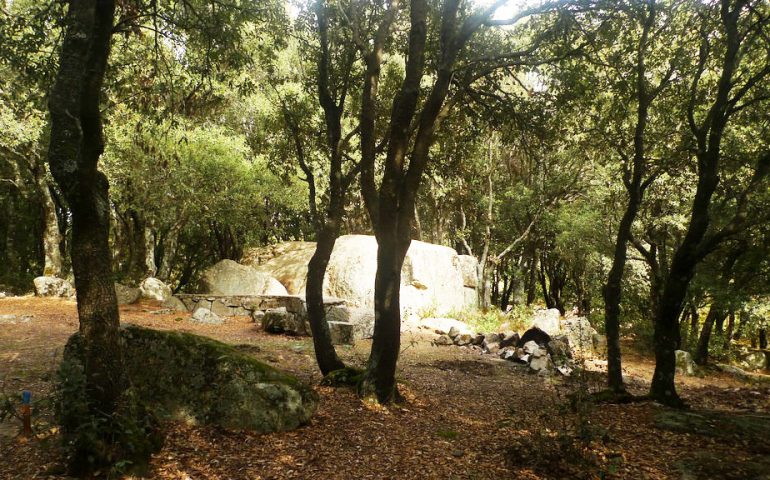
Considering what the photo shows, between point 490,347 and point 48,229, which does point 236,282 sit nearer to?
point 48,229

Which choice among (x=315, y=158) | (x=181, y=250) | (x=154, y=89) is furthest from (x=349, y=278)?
(x=181, y=250)

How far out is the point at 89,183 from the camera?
4.30 meters

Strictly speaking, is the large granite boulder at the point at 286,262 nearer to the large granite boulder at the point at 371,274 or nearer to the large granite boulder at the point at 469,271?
the large granite boulder at the point at 371,274

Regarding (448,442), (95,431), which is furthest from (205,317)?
(95,431)

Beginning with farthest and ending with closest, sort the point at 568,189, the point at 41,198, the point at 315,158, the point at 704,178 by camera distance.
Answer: the point at 568,189, the point at 41,198, the point at 315,158, the point at 704,178

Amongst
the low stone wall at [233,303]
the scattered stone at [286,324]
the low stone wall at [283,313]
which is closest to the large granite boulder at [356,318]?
the low stone wall at [283,313]

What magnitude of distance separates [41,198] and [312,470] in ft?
67.5

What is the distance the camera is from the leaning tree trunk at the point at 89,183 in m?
4.28

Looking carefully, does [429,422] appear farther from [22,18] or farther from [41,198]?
[41,198]

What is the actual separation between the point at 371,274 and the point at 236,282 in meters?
5.93

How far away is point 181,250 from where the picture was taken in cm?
3353

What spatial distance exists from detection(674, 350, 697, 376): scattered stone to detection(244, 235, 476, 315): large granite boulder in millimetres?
9097

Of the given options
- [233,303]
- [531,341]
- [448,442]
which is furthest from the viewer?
[233,303]

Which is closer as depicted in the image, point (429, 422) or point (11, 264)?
point (429, 422)
